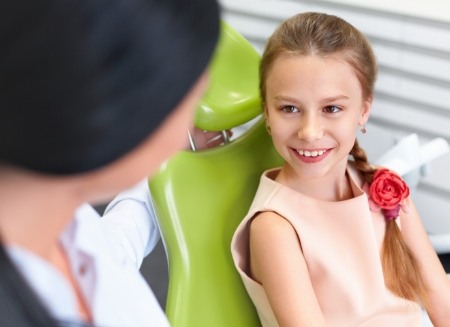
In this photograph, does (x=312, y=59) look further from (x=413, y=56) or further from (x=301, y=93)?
(x=413, y=56)

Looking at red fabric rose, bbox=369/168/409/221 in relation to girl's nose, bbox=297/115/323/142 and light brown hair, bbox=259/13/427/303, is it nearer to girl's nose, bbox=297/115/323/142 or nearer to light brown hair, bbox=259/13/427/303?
light brown hair, bbox=259/13/427/303

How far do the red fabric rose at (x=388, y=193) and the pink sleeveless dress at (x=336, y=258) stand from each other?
0.02m

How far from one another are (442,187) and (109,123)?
1.83 meters

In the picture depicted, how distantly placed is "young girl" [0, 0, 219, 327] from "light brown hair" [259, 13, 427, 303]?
71 centimetres

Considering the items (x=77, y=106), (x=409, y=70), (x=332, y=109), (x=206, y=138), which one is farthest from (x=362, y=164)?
(x=77, y=106)

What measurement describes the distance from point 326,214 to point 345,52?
279 mm

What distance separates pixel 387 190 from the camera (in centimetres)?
131

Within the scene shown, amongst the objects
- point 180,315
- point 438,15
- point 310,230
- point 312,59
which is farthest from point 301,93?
point 438,15

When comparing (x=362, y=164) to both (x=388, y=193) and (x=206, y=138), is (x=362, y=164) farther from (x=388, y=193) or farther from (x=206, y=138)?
(x=206, y=138)

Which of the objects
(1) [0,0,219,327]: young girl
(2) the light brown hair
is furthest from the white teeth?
(1) [0,0,219,327]: young girl

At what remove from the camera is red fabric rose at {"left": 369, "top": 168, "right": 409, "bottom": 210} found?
1.30 metres

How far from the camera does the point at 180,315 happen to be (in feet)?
3.92

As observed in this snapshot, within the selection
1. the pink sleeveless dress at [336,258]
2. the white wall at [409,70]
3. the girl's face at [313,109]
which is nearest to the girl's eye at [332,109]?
the girl's face at [313,109]

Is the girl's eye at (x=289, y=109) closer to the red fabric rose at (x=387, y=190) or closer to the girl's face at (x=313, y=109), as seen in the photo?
the girl's face at (x=313, y=109)
